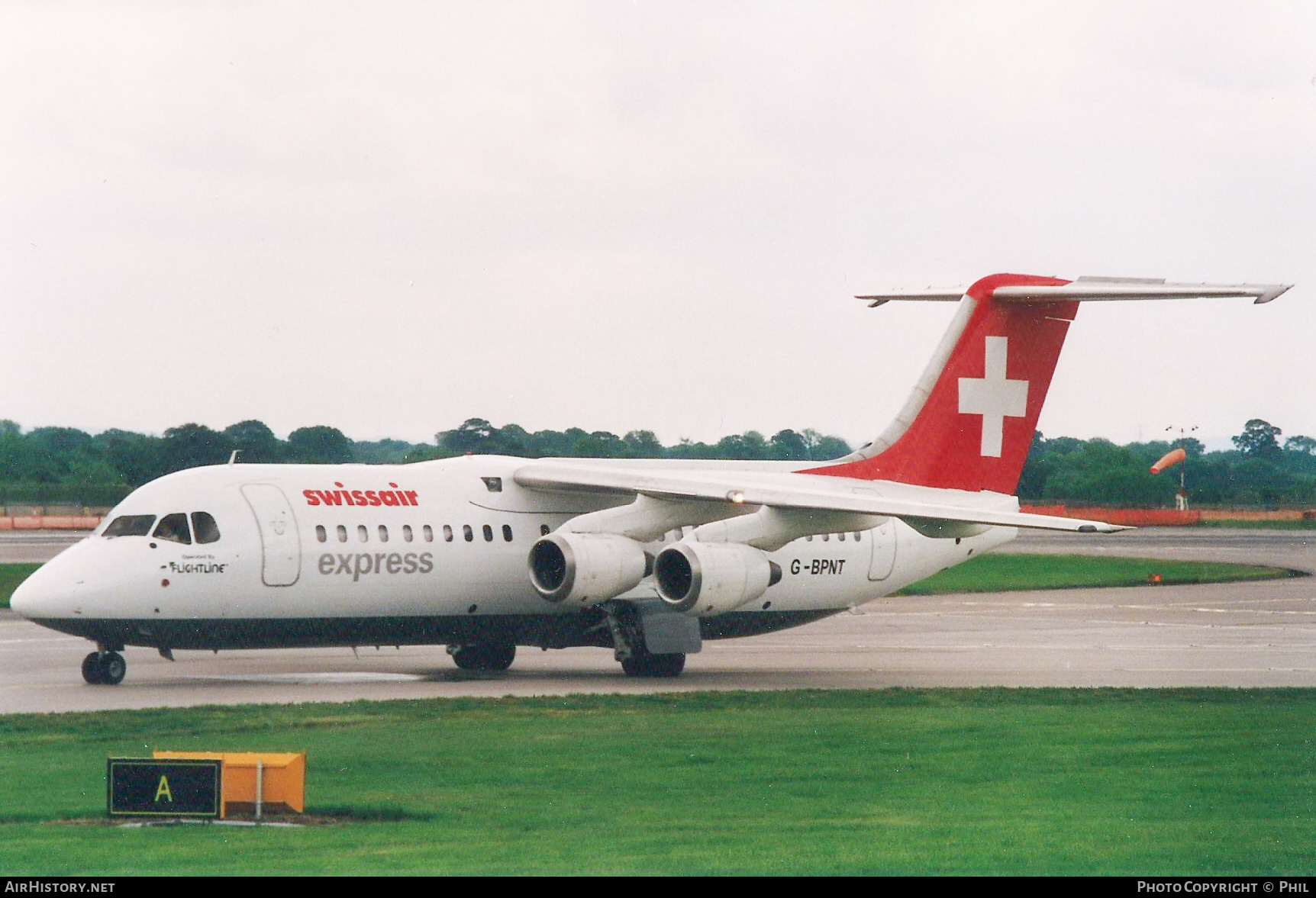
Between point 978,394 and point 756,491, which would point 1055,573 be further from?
point 756,491

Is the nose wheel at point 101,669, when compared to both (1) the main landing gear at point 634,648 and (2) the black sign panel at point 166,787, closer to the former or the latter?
(1) the main landing gear at point 634,648

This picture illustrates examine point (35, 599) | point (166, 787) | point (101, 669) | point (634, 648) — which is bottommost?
point (101, 669)

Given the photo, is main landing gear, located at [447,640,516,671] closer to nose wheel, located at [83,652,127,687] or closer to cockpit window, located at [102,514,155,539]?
nose wheel, located at [83,652,127,687]

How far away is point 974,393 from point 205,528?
12.2 meters

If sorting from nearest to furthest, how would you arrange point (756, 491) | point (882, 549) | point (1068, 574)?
point (756, 491), point (882, 549), point (1068, 574)

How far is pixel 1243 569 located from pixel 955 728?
39.0 metres

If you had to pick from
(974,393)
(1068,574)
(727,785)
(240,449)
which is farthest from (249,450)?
(1068,574)

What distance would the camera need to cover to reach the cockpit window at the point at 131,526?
24.4 m

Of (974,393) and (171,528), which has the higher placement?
(974,393)

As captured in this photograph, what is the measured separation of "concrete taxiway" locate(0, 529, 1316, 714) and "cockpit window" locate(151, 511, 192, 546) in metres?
1.97

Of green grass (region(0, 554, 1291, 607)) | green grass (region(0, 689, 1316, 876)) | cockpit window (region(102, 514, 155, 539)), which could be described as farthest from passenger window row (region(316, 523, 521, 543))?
green grass (region(0, 554, 1291, 607))

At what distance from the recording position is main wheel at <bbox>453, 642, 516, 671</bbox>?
28.3 metres

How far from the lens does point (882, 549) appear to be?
96.5 ft
